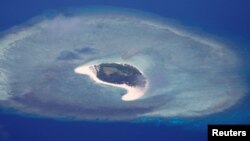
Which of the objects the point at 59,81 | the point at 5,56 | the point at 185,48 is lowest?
the point at 59,81

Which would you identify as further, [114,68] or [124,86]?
[114,68]

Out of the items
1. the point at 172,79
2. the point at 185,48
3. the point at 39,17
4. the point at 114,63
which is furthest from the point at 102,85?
the point at 39,17

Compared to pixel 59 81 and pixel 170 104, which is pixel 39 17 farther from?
pixel 170 104

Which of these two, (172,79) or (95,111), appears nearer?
(95,111)

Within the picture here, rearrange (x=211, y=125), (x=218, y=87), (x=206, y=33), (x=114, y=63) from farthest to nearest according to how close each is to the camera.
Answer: (x=206, y=33), (x=114, y=63), (x=218, y=87), (x=211, y=125)

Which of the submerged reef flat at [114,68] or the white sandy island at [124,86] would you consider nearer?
the submerged reef flat at [114,68]

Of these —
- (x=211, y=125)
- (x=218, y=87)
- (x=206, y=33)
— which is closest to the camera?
(x=211, y=125)

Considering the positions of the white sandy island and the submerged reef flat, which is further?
the white sandy island

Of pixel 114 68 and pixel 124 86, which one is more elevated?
pixel 114 68
